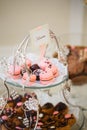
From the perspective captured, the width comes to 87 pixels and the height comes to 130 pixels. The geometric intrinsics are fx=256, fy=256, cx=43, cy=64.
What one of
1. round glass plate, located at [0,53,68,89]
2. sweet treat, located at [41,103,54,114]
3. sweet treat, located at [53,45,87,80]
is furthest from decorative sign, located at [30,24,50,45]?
sweet treat, located at [53,45,87,80]

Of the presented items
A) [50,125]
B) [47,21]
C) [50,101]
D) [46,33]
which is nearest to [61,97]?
[50,101]

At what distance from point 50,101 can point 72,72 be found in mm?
435

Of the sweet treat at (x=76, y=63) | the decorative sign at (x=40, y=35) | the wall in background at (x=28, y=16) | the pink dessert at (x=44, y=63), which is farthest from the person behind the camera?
the wall in background at (x=28, y=16)

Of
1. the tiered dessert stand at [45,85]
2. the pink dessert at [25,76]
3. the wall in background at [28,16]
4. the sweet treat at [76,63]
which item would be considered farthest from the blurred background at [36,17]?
the pink dessert at [25,76]

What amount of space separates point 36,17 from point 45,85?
109 centimetres

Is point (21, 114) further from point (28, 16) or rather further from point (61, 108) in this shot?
point (28, 16)

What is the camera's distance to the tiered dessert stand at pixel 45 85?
0.96 meters

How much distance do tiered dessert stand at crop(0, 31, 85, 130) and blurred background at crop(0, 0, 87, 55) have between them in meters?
0.85

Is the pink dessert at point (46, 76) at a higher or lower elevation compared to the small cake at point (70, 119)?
higher

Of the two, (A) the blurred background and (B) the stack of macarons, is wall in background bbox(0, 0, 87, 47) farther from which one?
(B) the stack of macarons

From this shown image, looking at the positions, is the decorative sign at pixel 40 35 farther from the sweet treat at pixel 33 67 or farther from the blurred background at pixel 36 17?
the blurred background at pixel 36 17

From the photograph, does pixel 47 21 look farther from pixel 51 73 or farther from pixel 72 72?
pixel 51 73

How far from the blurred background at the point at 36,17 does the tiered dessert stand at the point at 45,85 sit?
85 centimetres

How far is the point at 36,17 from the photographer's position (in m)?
1.95
